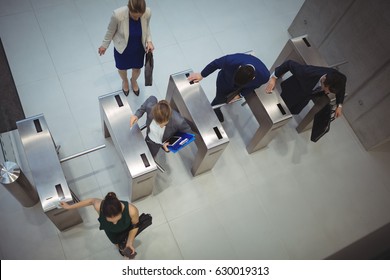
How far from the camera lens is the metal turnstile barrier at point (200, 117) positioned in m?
3.33

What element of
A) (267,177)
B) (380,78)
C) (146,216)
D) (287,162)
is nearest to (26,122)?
(146,216)

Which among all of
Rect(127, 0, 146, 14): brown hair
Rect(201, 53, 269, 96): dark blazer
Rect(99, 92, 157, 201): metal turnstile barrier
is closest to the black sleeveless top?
Rect(99, 92, 157, 201): metal turnstile barrier

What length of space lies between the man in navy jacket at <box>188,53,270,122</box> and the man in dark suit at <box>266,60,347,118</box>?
0.25 metres

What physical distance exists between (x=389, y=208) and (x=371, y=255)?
2.15 feet

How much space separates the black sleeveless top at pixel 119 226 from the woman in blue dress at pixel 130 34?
1.73 metres

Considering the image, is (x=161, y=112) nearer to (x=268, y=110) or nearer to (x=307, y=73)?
(x=268, y=110)

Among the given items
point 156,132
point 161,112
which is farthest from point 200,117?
point 161,112

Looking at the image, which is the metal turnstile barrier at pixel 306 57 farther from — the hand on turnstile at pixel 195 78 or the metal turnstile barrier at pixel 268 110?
the hand on turnstile at pixel 195 78

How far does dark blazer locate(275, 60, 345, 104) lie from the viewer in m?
3.42

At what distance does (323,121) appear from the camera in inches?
145

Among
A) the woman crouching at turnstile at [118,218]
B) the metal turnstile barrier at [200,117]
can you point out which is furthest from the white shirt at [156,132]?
the woman crouching at turnstile at [118,218]

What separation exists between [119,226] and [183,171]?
4.70ft

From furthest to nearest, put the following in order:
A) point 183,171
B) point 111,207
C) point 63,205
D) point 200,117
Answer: point 183,171
point 200,117
point 63,205
point 111,207

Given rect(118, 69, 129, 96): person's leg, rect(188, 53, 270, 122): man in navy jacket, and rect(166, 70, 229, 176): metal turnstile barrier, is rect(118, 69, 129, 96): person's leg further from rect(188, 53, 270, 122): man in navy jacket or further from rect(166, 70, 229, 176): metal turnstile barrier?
rect(188, 53, 270, 122): man in navy jacket
